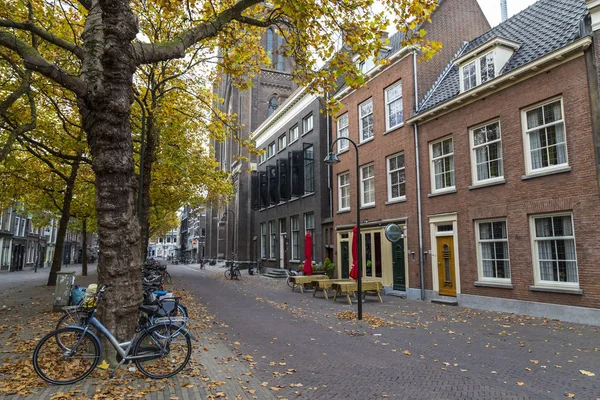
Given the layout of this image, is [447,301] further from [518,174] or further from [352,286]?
[518,174]

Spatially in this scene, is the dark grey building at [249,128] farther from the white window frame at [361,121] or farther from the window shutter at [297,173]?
the white window frame at [361,121]

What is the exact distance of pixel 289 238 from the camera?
2970 centimetres

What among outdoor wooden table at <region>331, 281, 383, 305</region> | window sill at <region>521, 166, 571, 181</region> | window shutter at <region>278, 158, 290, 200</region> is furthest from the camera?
window shutter at <region>278, 158, 290, 200</region>

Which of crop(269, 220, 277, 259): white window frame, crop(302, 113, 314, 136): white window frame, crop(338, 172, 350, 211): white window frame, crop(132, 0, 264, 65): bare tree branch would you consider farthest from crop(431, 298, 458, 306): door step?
crop(269, 220, 277, 259): white window frame

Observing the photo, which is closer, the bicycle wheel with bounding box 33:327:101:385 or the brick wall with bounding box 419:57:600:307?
the bicycle wheel with bounding box 33:327:101:385

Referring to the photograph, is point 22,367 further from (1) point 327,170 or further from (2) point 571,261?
(1) point 327,170

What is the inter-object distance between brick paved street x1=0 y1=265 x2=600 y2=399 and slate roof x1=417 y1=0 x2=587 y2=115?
8032 millimetres

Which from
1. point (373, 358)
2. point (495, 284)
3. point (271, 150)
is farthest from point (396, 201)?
point (271, 150)

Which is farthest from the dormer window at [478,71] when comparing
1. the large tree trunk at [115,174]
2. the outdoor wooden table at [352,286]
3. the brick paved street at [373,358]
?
the large tree trunk at [115,174]

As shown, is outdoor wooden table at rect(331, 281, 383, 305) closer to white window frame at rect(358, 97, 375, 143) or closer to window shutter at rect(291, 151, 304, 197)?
white window frame at rect(358, 97, 375, 143)

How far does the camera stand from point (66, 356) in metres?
5.59

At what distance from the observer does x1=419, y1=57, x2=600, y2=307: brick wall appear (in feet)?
34.0

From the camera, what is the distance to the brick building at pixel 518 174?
1056cm

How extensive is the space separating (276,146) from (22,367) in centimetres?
2812
